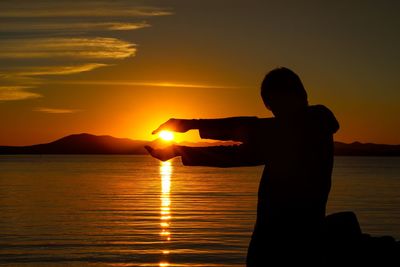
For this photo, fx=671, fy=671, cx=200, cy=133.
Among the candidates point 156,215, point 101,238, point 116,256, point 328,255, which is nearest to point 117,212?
point 156,215

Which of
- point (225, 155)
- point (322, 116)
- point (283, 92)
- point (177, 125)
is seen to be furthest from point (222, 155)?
point (322, 116)

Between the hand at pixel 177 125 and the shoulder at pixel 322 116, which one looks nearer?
the hand at pixel 177 125

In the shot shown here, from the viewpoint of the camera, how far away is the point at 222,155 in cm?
396

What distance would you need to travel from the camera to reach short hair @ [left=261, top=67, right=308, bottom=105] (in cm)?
414

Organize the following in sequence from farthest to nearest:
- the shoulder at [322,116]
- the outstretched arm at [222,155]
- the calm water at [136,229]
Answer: the calm water at [136,229] → the shoulder at [322,116] → the outstretched arm at [222,155]

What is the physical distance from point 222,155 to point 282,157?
0.37 metres

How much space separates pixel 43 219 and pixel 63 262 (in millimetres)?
15106

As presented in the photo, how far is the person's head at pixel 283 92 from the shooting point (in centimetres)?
414

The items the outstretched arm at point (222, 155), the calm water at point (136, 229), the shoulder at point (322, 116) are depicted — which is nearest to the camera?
the outstretched arm at point (222, 155)

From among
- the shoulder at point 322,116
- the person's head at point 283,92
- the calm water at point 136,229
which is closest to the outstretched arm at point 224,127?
the person's head at point 283,92

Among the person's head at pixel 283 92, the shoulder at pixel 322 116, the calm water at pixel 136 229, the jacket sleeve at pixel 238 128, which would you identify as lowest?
the calm water at pixel 136 229

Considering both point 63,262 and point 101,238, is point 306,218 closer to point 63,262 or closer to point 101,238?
point 63,262

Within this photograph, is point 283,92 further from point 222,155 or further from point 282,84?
point 222,155

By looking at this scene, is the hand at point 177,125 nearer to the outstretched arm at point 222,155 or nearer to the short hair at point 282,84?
the outstretched arm at point 222,155
